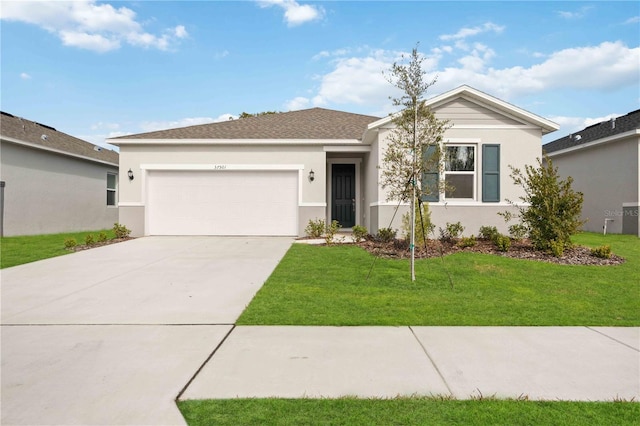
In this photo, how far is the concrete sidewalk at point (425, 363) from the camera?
3014 millimetres

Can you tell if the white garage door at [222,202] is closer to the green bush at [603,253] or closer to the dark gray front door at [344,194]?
the dark gray front door at [344,194]

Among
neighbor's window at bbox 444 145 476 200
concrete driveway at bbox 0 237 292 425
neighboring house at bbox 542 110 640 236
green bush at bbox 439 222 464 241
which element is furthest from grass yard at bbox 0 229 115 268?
neighboring house at bbox 542 110 640 236

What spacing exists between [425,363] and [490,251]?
723cm

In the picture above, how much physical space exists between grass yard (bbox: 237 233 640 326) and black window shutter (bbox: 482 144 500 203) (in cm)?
359

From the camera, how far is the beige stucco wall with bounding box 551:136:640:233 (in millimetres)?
15052

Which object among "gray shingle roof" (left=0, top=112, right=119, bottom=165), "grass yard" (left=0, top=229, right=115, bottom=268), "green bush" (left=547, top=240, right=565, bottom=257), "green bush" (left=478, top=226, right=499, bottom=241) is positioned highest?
"gray shingle roof" (left=0, top=112, right=119, bottom=165)

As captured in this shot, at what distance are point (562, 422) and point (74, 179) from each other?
21.0 meters

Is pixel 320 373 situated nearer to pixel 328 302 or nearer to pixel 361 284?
pixel 328 302

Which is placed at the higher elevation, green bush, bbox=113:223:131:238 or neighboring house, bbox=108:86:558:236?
neighboring house, bbox=108:86:558:236

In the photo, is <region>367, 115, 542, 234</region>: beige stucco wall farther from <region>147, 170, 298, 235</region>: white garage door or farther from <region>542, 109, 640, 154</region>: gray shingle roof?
<region>542, 109, 640, 154</region>: gray shingle roof

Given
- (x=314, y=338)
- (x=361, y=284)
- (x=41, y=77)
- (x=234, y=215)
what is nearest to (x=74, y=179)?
(x=41, y=77)

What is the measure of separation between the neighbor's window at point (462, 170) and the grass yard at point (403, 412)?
9.95 meters

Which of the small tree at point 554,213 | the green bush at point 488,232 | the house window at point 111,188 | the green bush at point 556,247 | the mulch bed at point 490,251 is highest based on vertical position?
the house window at point 111,188

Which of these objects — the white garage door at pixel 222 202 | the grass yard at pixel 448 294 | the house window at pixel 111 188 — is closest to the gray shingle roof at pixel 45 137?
the house window at pixel 111 188
